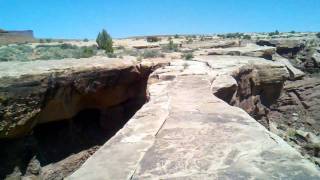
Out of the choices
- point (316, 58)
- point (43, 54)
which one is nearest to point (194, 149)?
point (43, 54)

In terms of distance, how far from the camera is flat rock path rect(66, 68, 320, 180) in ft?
9.46

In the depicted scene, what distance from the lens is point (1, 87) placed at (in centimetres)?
766

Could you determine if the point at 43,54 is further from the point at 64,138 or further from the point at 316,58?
the point at 316,58

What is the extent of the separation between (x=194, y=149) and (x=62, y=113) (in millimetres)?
7325

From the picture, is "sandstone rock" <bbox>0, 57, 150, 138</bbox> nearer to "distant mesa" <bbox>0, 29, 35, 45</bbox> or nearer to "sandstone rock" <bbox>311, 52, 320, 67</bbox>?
"sandstone rock" <bbox>311, 52, 320, 67</bbox>

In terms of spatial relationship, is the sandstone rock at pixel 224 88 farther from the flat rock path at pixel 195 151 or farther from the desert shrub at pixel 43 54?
the desert shrub at pixel 43 54

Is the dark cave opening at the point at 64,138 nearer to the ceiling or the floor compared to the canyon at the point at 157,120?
nearer to the floor

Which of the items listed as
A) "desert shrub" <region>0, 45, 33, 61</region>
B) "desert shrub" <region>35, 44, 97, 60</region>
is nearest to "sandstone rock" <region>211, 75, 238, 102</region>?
"desert shrub" <region>35, 44, 97, 60</region>

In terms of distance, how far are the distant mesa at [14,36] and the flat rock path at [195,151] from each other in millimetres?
24472

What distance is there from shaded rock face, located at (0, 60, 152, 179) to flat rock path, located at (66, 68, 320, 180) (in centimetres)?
391

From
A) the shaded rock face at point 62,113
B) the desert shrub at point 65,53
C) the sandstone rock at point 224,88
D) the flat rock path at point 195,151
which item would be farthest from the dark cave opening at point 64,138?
the flat rock path at point 195,151

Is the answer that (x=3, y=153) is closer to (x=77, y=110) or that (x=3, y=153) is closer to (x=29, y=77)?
(x=29, y=77)

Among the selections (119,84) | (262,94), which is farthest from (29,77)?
(262,94)

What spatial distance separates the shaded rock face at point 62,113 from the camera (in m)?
8.24
